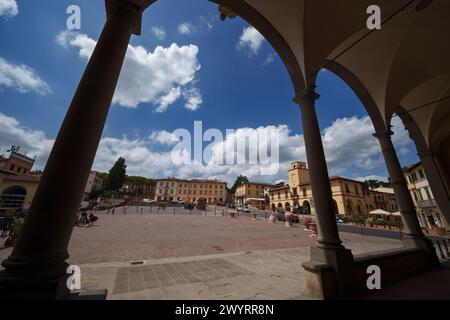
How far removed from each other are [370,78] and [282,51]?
3997mm

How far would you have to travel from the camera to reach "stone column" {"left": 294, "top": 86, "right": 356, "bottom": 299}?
3.08m

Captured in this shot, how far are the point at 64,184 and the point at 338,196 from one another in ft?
133

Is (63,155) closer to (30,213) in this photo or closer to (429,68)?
(30,213)

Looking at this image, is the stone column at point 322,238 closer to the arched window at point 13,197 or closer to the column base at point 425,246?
the column base at point 425,246

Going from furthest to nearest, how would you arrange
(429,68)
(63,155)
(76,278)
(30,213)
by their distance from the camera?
(429,68)
(76,278)
(63,155)
(30,213)

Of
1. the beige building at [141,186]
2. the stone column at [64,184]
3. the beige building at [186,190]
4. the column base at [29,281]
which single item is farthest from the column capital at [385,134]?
the beige building at [141,186]

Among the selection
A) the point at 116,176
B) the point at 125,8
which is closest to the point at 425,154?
the point at 125,8

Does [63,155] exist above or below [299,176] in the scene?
below

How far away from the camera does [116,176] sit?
55156 mm

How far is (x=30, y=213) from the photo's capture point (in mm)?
1552

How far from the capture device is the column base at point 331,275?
9.95 feet

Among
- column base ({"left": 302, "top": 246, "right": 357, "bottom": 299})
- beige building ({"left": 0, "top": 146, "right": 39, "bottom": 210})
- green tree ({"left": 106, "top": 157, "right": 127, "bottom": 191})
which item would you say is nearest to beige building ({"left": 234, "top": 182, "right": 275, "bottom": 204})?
green tree ({"left": 106, "top": 157, "right": 127, "bottom": 191})
